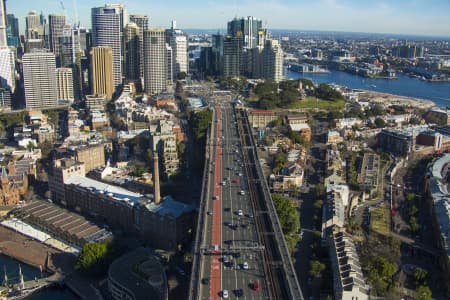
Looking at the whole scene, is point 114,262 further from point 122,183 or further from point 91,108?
point 91,108

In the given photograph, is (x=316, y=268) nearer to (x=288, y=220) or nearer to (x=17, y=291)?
(x=288, y=220)

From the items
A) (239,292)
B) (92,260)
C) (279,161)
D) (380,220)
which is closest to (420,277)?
(380,220)

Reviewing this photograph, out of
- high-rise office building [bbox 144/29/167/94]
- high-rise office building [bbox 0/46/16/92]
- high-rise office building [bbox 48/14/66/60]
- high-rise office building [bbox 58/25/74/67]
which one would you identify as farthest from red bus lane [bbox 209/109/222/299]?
high-rise office building [bbox 48/14/66/60]

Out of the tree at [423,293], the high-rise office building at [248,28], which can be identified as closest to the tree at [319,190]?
the tree at [423,293]

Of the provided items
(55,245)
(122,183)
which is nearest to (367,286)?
(55,245)

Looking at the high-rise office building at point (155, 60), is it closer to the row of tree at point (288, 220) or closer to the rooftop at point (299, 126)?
the rooftop at point (299, 126)

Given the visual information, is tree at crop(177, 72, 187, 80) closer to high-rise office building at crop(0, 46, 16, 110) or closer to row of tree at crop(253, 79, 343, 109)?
row of tree at crop(253, 79, 343, 109)
